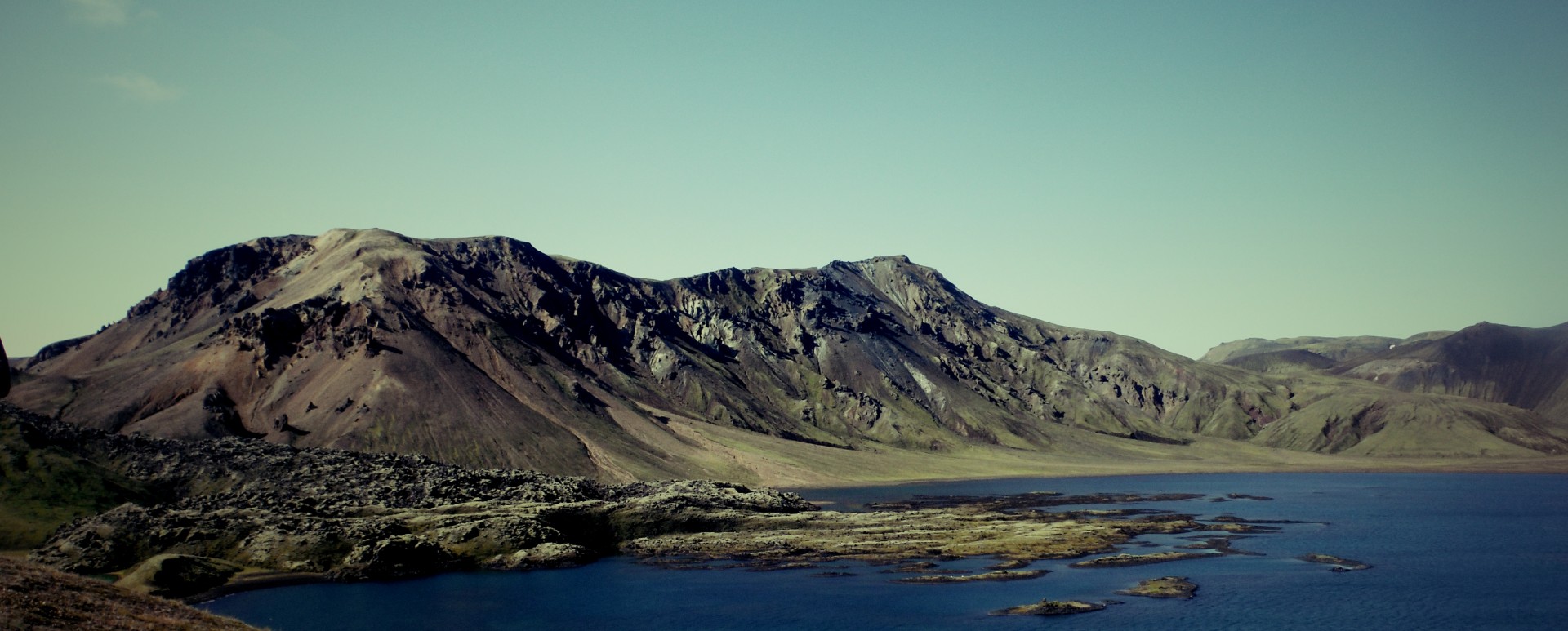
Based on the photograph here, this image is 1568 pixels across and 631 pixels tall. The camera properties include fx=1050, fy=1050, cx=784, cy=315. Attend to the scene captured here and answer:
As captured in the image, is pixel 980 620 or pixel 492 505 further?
pixel 492 505

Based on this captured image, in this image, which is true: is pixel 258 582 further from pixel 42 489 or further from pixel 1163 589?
pixel 1163 589

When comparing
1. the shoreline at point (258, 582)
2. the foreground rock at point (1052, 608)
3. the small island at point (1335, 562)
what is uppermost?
the small island at point (1335, 562)

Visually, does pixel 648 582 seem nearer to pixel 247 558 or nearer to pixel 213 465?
pixel 247 558

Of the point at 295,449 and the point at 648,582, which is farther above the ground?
the point at 295,449

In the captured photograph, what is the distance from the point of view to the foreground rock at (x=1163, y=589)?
121938mm

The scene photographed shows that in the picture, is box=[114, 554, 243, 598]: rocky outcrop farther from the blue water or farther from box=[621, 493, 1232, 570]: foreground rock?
box=[621, 493, 1232, 570]: foreground rock

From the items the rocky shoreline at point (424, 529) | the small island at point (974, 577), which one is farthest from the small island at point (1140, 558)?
the small island at point (974, 577)

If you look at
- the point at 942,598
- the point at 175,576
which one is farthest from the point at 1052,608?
the point at 175,576

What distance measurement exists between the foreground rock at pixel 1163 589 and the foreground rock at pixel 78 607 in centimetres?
9432

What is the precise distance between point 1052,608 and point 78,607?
88248 mm

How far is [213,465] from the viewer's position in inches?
7116

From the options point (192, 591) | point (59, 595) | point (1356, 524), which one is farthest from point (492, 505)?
point (1356, 524)

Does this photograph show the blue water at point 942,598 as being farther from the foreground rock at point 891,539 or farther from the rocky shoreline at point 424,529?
the foreground rock at point 891,539

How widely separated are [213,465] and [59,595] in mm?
125926
